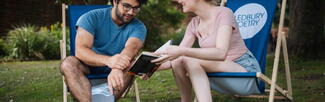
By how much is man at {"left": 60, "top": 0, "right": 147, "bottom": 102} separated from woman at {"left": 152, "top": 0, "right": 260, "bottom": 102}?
0.96ft

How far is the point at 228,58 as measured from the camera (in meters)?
3.07

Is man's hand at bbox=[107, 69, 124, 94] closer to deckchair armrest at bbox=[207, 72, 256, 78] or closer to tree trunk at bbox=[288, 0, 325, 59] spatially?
deckchair armrest at bbox=[207, 72, 256, 78]

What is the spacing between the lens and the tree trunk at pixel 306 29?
7.32 meters

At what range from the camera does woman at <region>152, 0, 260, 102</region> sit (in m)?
2.59

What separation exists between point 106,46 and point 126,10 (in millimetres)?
328

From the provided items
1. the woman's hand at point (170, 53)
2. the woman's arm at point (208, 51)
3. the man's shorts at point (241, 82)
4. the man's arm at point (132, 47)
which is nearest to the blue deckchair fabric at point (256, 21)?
the man's shorts at point (241, 82)

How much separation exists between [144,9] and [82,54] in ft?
34.5

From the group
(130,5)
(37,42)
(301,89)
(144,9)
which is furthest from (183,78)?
(144,9)

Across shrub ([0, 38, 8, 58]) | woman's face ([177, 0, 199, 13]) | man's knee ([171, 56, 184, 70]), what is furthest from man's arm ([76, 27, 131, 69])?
shrub ([0, 38, 8, 58])

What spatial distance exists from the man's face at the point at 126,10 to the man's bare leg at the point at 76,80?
0.44m

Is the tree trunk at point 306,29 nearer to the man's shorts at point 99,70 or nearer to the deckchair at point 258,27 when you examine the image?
the deckchair at point 258,27

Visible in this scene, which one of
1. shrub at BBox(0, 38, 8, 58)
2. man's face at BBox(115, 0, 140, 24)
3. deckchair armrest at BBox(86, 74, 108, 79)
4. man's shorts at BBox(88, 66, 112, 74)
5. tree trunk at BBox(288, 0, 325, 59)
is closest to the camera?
man's face at BBox(115, 0, 140, 24)

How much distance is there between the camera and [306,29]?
733 cm

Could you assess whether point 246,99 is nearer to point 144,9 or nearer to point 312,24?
point 312,24
